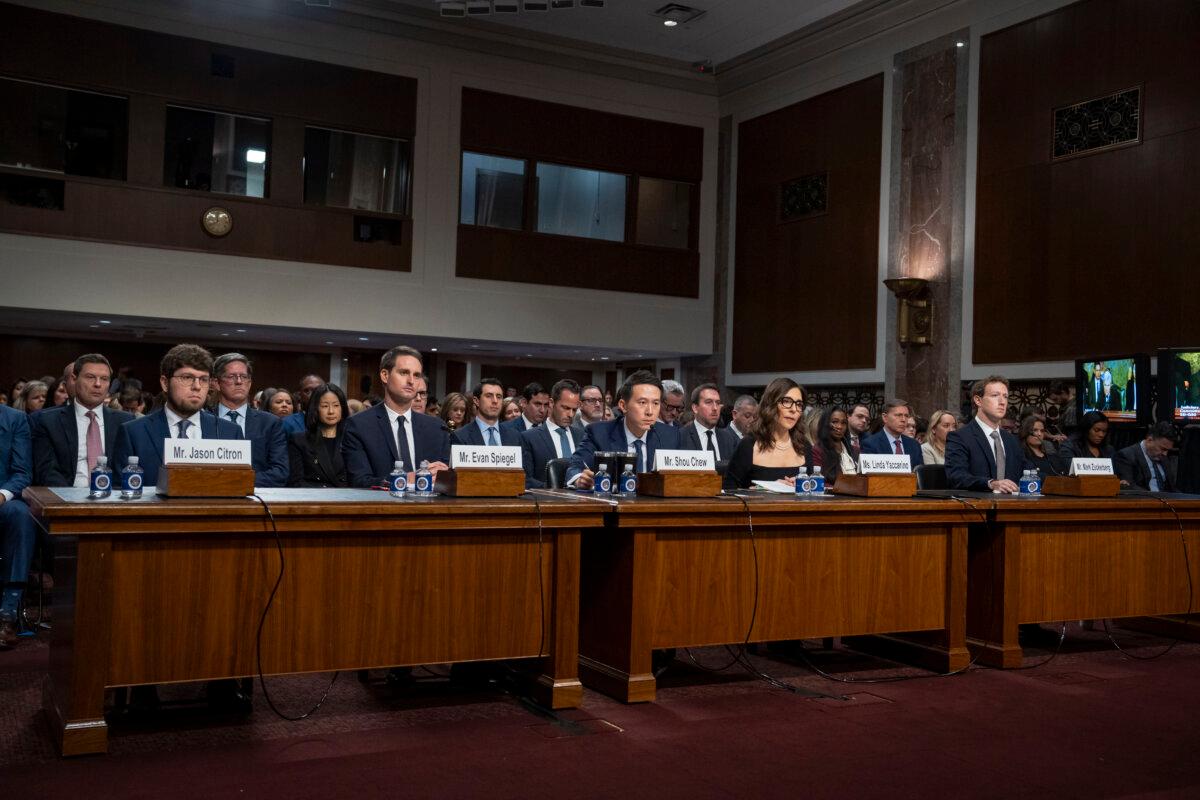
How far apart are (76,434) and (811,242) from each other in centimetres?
909

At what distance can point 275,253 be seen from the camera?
38.7 ft

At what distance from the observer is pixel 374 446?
4641 mm

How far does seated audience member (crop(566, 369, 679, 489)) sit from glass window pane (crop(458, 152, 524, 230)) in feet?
26.4

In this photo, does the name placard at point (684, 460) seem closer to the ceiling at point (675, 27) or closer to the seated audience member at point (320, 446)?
the seated audience member at point (320, 446)

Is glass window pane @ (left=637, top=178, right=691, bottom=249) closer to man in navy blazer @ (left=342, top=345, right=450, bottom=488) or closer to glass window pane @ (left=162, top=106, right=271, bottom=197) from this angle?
glass window pane @ (left=162, top=106, right=271, bottom=197)

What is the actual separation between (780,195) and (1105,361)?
18.5 ft

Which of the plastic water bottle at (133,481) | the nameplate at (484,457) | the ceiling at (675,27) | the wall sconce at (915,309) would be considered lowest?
the plastic water bottle at (133,481)

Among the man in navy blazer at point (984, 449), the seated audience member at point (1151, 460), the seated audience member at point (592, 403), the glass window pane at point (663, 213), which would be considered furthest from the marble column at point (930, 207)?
the man in navy blazer at point (984, 449)

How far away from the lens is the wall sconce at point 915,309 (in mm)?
10859

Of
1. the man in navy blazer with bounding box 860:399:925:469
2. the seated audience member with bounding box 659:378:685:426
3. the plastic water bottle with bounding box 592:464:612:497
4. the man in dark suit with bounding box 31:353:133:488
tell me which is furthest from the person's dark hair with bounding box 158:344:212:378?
the man in navy blazer with bounding box 860:399:925:469

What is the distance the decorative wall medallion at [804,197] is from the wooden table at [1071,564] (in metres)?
7.71

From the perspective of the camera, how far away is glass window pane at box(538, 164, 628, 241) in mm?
13359

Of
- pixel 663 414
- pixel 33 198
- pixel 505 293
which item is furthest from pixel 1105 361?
pixel 33 198

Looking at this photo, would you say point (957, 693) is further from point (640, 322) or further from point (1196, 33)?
point (640, 322)
